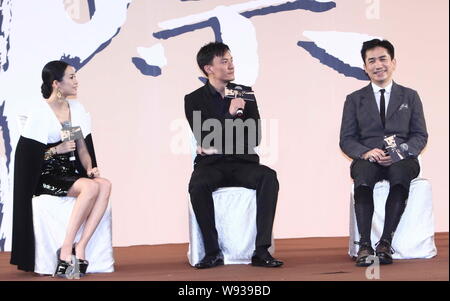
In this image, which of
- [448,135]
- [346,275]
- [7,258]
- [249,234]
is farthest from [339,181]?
[7,258]

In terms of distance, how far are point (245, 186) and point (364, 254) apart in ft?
2.34

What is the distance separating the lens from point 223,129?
4117mm

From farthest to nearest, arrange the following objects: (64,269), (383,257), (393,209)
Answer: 1. (393,209)
2. (383,257)
3. (64,269)

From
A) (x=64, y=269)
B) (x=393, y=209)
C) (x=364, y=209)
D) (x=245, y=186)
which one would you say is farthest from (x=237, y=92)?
(x=64, y=269)

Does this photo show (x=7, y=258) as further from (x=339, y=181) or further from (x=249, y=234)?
(x=339, y=181)

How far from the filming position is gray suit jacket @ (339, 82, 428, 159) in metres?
4.12

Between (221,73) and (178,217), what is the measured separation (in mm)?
1226

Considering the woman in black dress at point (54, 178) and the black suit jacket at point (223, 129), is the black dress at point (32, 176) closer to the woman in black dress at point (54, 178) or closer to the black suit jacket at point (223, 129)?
the woman in black dress at point (54, 178)

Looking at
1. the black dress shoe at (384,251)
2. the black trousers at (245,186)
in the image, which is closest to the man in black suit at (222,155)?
the black trousers at (245,186)

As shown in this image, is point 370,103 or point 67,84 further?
point 370,103

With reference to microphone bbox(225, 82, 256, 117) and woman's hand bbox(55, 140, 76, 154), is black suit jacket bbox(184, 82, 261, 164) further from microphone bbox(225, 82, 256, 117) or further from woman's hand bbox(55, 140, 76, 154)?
woman's hand bbox(55, 140, 76, 154)

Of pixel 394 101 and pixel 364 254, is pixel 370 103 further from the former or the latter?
pixel 364 254

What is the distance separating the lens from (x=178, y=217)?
508cm

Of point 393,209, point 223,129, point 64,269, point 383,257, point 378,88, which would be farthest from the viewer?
point 378,88
